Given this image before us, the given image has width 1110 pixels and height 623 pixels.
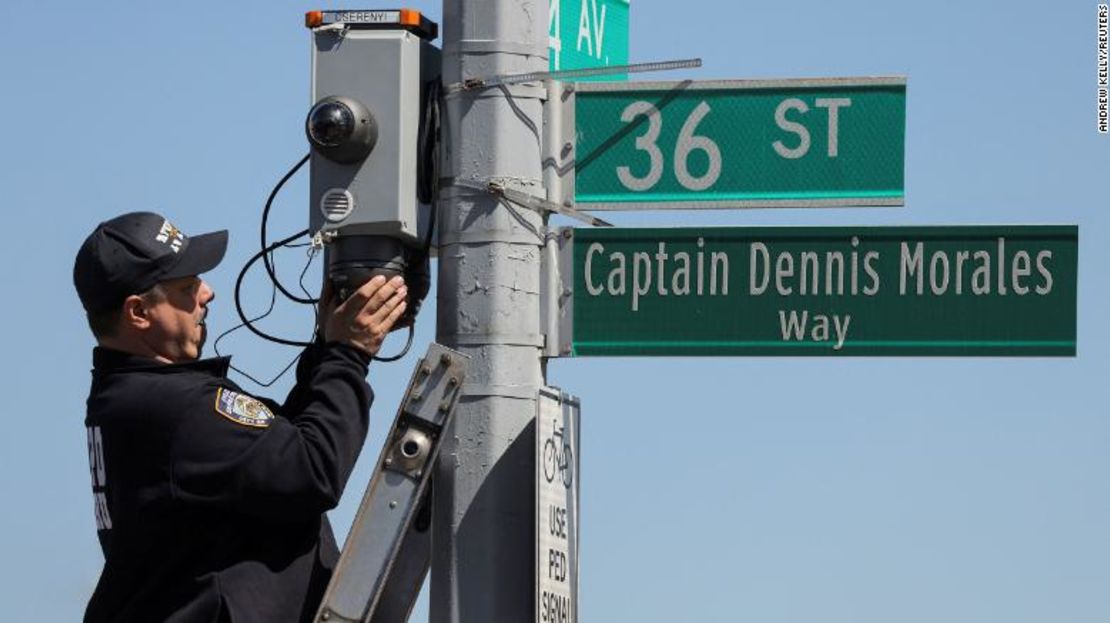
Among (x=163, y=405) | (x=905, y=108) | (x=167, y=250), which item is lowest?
(x=163, y=405)

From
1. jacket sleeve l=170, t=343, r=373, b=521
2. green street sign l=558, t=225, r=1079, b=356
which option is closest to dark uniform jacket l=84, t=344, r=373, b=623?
jacket sleeve l=170, t=343, r=373, b=521

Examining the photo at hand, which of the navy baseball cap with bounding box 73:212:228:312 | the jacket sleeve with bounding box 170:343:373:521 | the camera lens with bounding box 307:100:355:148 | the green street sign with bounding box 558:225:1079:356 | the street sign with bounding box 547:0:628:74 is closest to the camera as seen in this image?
the jacket sleeve with bounding box 170:343:373:521

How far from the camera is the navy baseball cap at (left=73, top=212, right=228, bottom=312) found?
17.1ft

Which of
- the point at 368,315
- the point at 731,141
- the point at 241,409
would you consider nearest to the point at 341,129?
the point at 368,315

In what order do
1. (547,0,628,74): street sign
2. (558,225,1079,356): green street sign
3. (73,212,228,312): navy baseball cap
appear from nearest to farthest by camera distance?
(73,212,228,312): navy baseball cap → (558,225,1079,356): green street sign → (547,0,628,74): street sign

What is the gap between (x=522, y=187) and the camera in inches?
218

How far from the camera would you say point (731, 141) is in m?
5.70

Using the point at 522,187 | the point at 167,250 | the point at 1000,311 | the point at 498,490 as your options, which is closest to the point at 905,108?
the point at 1000,311

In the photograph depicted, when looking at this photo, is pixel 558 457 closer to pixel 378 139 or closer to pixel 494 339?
pixel 494 339

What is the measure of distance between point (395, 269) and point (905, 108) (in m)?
1.28

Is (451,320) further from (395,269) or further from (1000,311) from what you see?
(1000,311)

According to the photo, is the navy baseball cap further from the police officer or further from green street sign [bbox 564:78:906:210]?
green street sign [bbox 564:78:906:210]

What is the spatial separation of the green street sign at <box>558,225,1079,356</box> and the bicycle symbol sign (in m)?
0.21

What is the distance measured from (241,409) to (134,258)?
1.45ft
